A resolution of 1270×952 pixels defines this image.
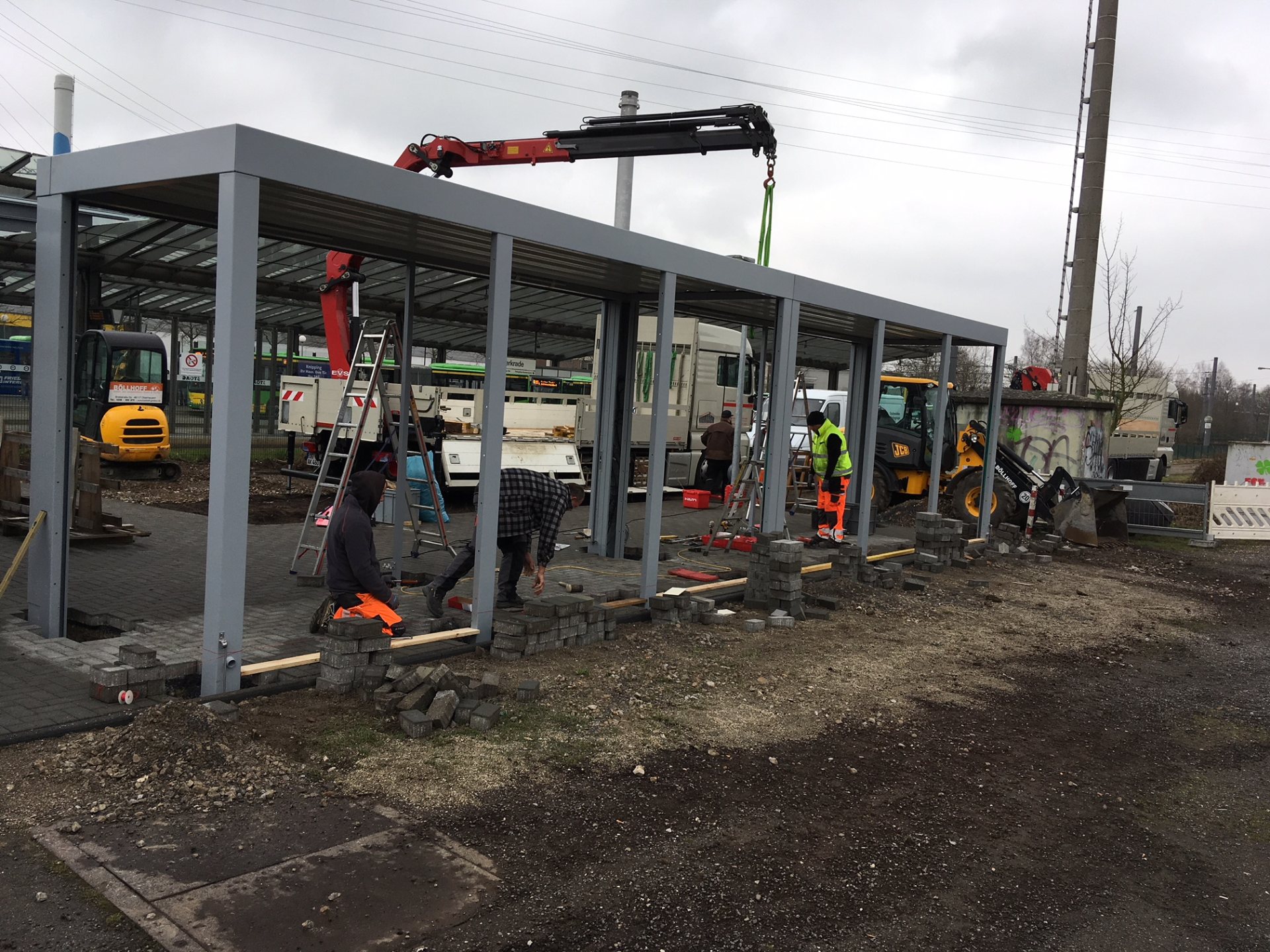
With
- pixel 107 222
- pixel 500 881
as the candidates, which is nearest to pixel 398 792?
pixel 500 881

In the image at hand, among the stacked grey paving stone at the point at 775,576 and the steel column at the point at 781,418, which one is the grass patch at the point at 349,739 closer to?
the stacked grey paving stone at the point at 775,576

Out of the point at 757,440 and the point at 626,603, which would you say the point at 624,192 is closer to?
the point at 757,440

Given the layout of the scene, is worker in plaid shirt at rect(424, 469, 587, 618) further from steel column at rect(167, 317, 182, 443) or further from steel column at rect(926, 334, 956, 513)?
steel column at rect(167, 317, 182, 443)

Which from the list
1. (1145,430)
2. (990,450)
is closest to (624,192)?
(990,450)

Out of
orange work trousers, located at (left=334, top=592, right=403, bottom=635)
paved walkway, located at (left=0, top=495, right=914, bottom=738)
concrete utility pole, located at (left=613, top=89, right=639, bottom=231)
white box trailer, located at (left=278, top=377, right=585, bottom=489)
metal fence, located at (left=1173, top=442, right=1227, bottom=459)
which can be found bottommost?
paved walkway, located at (left=0, top=495, right=914, bottom=738)

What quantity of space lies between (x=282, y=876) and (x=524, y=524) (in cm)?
412

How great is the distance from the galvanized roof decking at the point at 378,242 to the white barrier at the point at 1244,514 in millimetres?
6501

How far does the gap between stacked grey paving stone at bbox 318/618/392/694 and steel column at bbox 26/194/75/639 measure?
2164 millimetres

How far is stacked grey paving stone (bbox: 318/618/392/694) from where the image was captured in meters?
6.08

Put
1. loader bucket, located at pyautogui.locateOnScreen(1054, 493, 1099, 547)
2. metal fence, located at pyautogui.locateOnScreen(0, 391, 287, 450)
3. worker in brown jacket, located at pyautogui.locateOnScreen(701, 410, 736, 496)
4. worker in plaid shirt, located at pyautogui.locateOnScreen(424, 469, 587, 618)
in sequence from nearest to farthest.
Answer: worker in plaid shirt, located at pyautogui.locateOnScreen(424, 469, 587, 618) < loader bucket, located at pyautogui.locateOnScreen(1054, 493, 1099, 547) < worker in brown jacket, located at pyautogui.locateOnScreen(701, 410, 736, 496) < metal fence, located at pyautogui.locateOnScreen(0, 391, 287, 450)

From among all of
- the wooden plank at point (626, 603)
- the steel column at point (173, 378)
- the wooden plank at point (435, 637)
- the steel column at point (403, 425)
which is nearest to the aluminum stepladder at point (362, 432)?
the steel column at point (403, 425)

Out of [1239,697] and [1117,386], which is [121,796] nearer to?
[1239,697]

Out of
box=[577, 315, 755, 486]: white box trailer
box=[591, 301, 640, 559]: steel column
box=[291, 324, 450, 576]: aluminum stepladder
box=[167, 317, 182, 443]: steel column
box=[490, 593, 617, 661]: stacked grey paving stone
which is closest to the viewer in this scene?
box=[490, 593, 617, 661]: stacked grey paving stone

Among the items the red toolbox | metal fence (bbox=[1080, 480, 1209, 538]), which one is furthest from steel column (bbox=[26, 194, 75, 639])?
metal fence (bbox=[1080, 480, 1209, 538])
